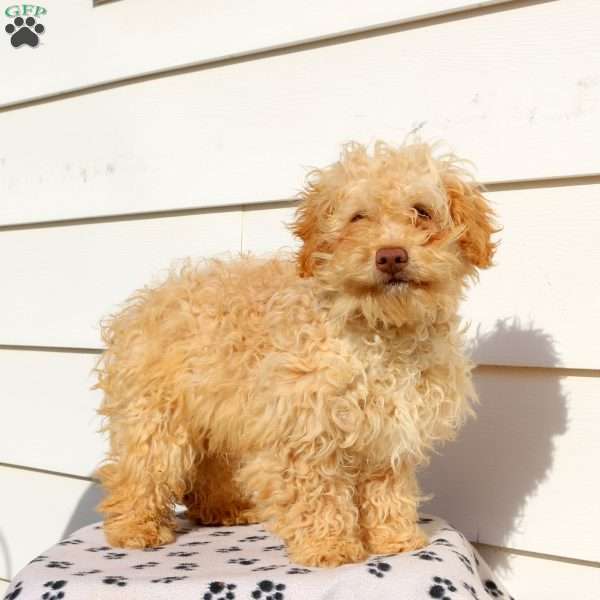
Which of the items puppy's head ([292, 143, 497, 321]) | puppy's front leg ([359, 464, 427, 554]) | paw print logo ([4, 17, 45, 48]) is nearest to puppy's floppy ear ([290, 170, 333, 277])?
puppy's head ([292, 143, 497, 321])

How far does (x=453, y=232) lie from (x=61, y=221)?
87.5 inches

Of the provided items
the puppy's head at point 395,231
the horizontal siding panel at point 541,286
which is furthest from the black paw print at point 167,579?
the horizontal siding panel at point 541,286

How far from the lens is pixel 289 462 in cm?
Answer: 199

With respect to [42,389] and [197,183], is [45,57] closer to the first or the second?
[197,183]

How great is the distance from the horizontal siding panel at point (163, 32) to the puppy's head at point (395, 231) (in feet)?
2.72

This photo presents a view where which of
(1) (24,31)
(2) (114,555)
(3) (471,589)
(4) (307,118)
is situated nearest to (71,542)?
(2) (114,555)

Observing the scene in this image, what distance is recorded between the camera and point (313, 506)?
1.98 metres

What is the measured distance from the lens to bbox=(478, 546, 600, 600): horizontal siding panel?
2.37m

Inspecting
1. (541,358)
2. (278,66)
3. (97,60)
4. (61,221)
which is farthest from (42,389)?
(541,358)

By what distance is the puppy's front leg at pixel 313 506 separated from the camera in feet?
6.42

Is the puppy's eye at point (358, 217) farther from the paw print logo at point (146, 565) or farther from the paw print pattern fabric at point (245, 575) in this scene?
the paw print logo at point (146, 565)

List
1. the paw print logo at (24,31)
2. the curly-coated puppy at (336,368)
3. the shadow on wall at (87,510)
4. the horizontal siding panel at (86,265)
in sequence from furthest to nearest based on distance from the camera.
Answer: the paw print logo at (24,31)
the shadow on wall at (87,510)
the horizontal siding panel at (86,265)
the curly-coated puppy at (336,368)

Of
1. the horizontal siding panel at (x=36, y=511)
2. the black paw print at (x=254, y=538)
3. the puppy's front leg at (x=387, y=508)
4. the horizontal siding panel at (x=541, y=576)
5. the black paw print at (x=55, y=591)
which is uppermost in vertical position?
the puppy's front leg at (x=387, y=508)

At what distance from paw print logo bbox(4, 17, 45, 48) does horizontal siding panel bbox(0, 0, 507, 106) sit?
0.14 feet
